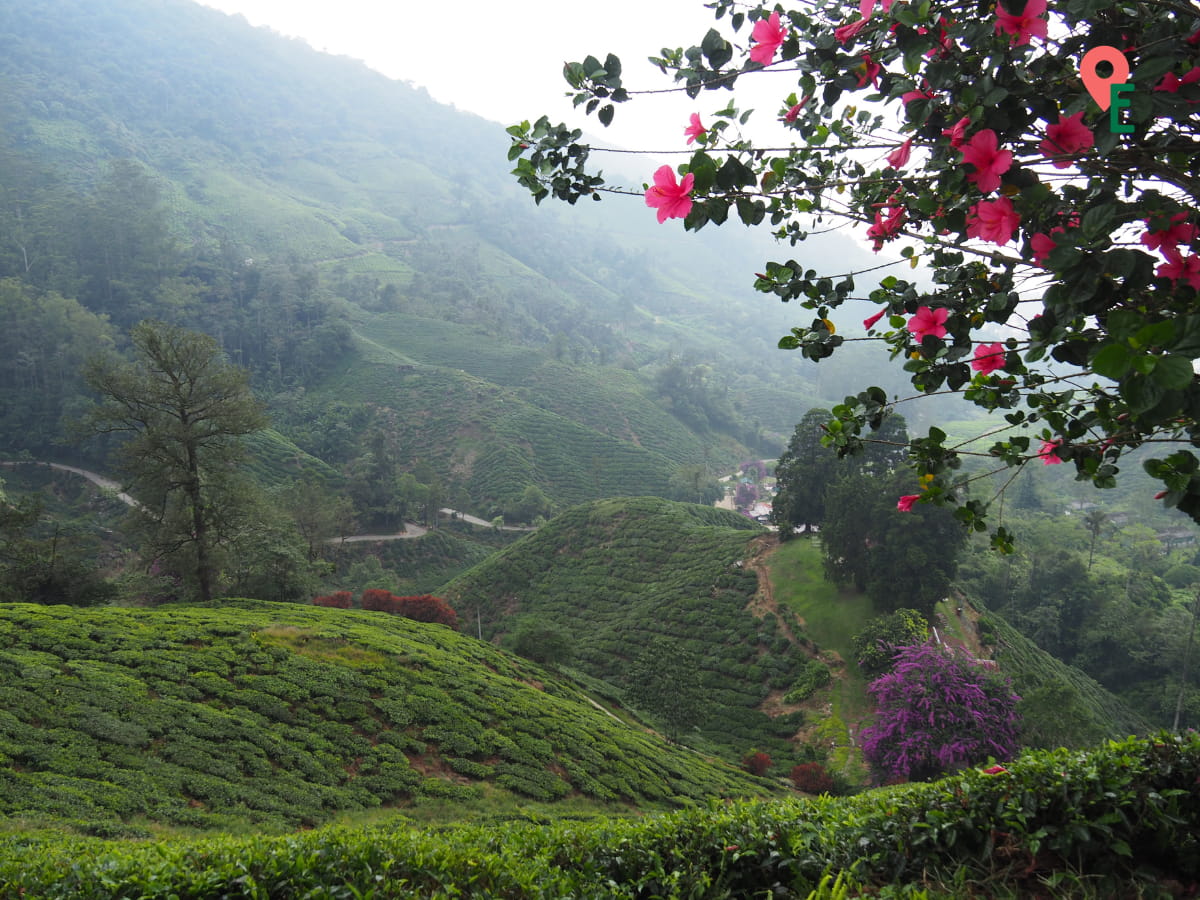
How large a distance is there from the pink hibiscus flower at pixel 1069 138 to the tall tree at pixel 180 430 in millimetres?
17753

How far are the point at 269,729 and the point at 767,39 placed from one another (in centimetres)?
1007

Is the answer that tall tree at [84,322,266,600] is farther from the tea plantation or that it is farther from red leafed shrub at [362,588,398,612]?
the tea plantation

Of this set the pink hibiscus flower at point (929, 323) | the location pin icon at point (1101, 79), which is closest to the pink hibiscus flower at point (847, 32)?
the location pin icon at point (1101, 79)

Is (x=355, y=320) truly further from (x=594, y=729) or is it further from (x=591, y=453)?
(x=594, y=729)

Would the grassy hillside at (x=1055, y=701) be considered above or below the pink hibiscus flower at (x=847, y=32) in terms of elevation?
below

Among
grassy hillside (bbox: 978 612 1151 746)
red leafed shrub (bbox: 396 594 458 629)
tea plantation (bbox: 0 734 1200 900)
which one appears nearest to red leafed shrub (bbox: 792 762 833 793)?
grassy hillside (bbox: 978 612 1151 746)

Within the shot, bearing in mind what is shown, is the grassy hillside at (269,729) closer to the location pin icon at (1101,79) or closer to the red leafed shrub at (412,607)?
the red leafed shrub at (412,607)

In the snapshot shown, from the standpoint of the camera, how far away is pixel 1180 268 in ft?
5.22

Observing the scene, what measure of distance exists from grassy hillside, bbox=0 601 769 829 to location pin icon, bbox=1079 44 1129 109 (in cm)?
855

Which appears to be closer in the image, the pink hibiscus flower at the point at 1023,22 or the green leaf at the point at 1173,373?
the green leaf at the point at 1173,373

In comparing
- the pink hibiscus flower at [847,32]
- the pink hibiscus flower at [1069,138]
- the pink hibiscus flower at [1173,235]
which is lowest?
the pink hibiscus flower at [1173,235]

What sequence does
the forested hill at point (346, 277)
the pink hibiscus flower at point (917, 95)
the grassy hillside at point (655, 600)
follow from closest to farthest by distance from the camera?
1. the pink hibiscus flower at point (917, 95)
2. the grassy hillside at point (655, 600)
3. the forested hill at point (346, 277)

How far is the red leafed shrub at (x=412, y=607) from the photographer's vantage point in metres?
18.0

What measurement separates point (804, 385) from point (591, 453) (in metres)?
56.2
